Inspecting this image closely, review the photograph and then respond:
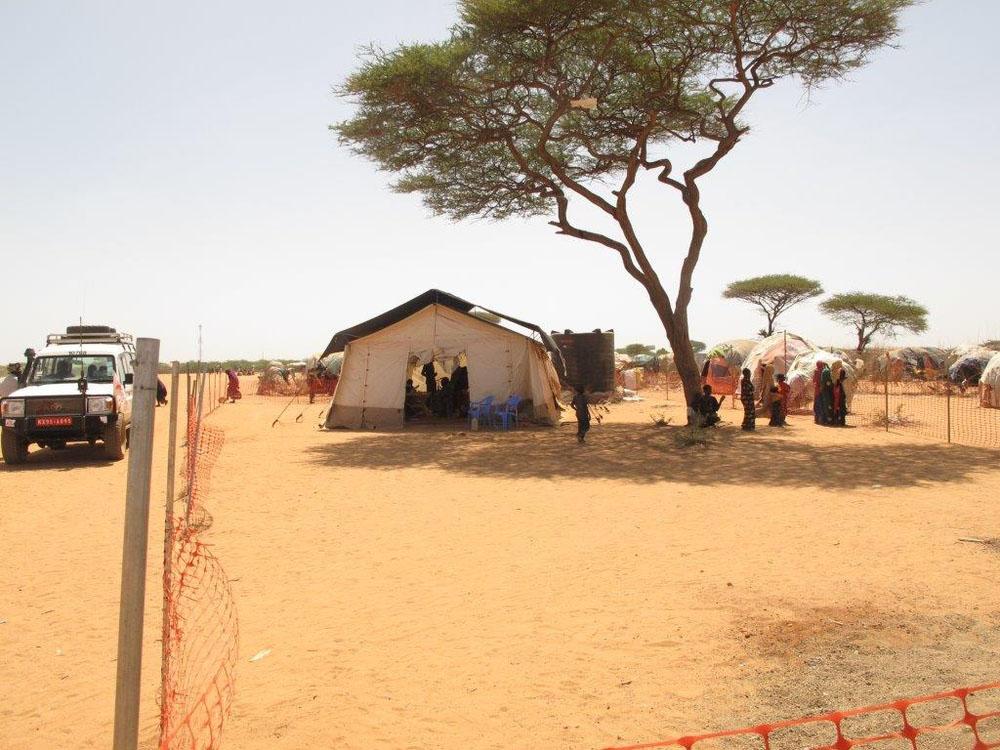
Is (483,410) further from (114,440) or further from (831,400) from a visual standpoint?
(114,440)

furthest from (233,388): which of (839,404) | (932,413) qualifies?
(932,413)

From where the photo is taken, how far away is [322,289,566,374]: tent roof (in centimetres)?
1986

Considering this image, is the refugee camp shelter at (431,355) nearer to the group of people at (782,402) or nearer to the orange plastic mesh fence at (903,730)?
the group of people at (782,402)

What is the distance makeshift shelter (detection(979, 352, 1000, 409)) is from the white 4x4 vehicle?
22.8 m

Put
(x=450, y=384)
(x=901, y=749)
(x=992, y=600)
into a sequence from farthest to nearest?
(x=450, y=384) < (x=992, y=600) < (x=901, y=749)

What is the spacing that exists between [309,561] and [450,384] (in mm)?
15607

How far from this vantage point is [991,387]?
945 inches

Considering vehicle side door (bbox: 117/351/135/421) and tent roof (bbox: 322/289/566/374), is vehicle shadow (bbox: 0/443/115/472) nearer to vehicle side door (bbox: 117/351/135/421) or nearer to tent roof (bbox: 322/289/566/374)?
vehicle side door (bbox: 117/351/135/421)

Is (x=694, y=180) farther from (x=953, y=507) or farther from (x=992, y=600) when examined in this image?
(x=992, y=600)

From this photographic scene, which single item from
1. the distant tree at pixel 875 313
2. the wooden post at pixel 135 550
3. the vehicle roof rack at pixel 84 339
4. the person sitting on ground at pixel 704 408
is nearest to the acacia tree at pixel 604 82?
the person sitting on ground at pixel 704 408

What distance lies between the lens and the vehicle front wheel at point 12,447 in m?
13.8

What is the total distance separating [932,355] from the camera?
4081 centimetres

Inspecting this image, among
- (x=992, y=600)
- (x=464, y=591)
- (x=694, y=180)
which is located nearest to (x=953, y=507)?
(x=992, y=600)

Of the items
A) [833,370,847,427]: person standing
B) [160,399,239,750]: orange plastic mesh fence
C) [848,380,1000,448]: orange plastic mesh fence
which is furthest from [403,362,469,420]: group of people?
[160,399,239,750]: orange plastic mesh fence
